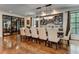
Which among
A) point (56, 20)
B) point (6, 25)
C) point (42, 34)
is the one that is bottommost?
point (42, 34)

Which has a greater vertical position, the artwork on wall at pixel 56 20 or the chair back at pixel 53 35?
the artwork on wall at pixel 56 20

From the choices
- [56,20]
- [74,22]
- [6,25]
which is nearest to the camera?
[6,25]

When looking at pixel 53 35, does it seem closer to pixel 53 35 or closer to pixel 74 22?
pixel 53 35

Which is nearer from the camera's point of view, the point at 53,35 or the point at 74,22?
the point at 53,35

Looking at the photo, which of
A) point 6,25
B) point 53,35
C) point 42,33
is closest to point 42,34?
point 42,33

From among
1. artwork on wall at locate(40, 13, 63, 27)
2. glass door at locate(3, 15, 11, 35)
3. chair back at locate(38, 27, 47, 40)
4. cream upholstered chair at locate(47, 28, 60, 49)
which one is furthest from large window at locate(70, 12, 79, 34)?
glass door at locate(3, 15, 11, 35)

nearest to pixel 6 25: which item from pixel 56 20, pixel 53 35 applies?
pixel 53 35

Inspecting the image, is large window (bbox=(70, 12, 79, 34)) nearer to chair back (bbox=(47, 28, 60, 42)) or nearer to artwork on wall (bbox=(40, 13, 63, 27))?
artwork on wall (bbox=(40, 13, 63, 27))

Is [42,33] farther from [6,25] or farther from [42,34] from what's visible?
[6,25]

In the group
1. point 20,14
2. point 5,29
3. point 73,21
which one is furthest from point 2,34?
point 73,21

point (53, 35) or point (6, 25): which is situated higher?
point (6, 25)

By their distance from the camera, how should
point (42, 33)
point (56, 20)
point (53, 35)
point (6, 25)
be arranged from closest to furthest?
1. point (6, 25)
2. point (53, 35)
3. point (56, 20)
4. point (42, 33)

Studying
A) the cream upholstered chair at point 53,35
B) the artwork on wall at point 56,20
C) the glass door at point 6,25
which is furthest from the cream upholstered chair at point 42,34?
the glass door at point 6,25

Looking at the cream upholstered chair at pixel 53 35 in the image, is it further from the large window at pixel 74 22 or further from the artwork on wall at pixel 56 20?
the large window at pixel 74 22
